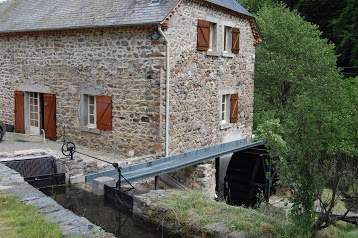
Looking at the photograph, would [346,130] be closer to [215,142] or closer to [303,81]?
[215,142]

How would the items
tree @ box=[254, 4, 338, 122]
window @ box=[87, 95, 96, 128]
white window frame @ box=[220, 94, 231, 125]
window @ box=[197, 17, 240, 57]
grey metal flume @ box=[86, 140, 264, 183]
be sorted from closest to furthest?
grey metal flume @ box=[86, 140, 264, 183] → window @ box=[197, 17, 240, 57] → window @ box=[87, 95, 96, 128] → white window frame @ box=[220, 94, 231, 125] → tree @ box=[254, 4, 338, 122]

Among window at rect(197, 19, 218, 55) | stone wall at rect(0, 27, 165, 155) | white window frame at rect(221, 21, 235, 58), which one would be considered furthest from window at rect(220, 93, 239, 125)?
stone wall at rect(0, 27, 165, 155)

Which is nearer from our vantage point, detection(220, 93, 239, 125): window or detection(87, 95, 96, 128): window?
detection(87, 95, 96, 128): window

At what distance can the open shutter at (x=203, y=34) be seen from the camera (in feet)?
38.5

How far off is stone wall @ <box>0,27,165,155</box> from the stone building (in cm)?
3

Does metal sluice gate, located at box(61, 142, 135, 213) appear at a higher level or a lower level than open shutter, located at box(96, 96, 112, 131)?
lower

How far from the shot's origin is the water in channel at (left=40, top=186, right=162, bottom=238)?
21.6ft

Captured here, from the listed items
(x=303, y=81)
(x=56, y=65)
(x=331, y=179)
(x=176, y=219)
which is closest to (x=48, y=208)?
(x=176, y=219)

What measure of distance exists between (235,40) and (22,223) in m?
10.4

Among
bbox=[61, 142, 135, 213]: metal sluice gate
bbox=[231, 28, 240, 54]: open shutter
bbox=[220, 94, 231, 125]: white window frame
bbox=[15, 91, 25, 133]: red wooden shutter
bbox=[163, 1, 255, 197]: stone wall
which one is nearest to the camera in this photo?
bbox=[61, 142, 135, 213]: metal sluice gate

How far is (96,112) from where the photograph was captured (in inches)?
471

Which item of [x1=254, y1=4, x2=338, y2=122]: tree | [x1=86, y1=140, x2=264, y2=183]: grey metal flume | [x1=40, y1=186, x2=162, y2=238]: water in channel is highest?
[x1=254, y1=4, x2=338, y2=122]: tree

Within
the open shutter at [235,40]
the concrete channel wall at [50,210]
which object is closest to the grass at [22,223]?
the concrete channel wall at [50,210]

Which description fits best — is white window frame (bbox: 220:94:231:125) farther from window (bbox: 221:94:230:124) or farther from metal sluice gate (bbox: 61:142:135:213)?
metal sluice gate (bbox: 61:142:135:213)
